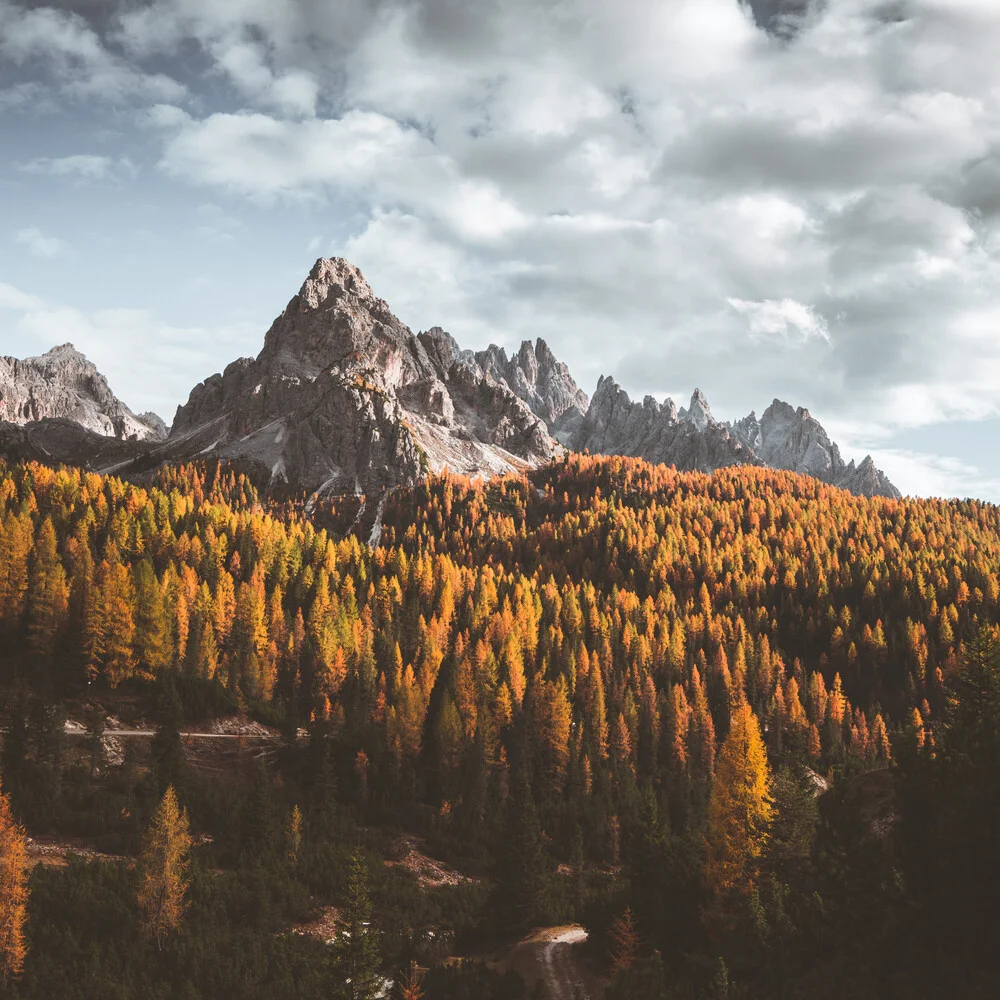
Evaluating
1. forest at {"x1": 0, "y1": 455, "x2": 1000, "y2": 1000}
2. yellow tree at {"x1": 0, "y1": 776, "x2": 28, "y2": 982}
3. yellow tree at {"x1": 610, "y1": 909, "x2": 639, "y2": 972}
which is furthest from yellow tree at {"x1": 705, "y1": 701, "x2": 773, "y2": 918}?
yellow tree at {"x1": 0, "y1": 776, "x2": 28, "y2": 982}

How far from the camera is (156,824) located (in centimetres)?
4494

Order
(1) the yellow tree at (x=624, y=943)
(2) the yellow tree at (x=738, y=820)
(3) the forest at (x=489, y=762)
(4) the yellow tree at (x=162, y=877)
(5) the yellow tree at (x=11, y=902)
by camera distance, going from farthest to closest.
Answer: (4) the yellow tree at (x=162, y=877) → (1) the yellow tree at (x=624, y=943) → (2) the yellow tree at (x=738, y=820) → (5) the yellow tree at (x=11, y=902) → (3) the forest at (x=489, y=762)

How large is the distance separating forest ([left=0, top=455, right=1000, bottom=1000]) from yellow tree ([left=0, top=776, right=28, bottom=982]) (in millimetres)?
128

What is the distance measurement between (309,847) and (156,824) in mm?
18590

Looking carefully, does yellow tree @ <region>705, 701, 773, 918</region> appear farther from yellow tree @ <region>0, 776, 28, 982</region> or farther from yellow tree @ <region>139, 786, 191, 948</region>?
yellow tree @ <region>0, 776, 28, 982</region>

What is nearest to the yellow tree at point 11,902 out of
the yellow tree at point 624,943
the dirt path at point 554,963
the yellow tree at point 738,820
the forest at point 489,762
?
the forest at point 489,762

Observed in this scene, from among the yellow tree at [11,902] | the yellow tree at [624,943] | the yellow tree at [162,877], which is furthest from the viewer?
the yellow tree at [162,877]

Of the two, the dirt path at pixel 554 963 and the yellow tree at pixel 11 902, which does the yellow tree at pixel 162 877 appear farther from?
the dirt path at pixel 554 963

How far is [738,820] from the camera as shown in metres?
38.7

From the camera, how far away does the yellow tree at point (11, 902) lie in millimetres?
35875

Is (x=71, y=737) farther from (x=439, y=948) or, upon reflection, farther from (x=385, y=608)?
(x=385, y=608)

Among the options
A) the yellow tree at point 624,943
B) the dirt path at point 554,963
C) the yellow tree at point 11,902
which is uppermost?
the yellow tree at point 11,902

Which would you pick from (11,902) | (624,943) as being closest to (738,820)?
(624,943)

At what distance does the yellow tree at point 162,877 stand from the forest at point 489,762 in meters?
0.16
